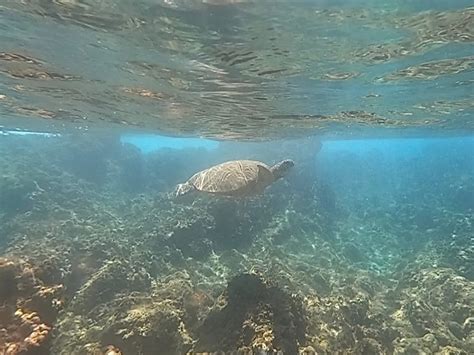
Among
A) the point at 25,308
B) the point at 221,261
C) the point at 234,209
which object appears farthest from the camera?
the point at 234,209

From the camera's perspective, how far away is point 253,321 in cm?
784

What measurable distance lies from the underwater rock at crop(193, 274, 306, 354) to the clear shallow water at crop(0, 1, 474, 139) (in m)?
6.73

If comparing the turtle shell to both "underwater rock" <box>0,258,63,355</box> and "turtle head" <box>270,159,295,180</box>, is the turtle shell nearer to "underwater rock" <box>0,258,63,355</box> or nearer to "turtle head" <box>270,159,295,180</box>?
"turtle head" <box>270,159,295,180</box>

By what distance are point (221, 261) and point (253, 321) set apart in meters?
8.76

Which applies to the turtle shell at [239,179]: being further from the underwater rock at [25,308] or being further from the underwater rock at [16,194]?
the underwater rock at [16,194]

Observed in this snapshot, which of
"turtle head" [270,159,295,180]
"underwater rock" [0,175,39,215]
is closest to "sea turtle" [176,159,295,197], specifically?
"turtle head" [270,159,295,180]

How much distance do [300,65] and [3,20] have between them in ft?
29.9

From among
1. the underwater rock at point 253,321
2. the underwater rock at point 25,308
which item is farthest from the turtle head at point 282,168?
the underwater rock at point 25,308

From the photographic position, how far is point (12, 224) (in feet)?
64.2

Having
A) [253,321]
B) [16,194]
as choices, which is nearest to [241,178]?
[253,321]

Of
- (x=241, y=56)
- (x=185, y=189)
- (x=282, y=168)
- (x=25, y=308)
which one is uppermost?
(x=241, y=56)

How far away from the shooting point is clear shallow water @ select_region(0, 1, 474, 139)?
29.5 feet

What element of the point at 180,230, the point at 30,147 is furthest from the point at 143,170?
the point at 180,230

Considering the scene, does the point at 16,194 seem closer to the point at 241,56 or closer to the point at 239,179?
the point at 239,179
